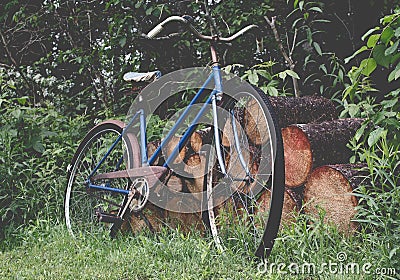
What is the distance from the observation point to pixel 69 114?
5219mm

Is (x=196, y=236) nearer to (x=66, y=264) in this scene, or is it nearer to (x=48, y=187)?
(x=66, y=264)

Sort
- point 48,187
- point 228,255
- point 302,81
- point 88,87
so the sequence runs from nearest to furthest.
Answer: point 228,255
point 48,187
point 302,81
point 88,87

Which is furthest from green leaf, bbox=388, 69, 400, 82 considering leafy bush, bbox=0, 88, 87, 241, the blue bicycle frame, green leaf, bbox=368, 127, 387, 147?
leafy bush, bbox=0, 88, 87, 241

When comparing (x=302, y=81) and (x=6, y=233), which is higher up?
(x=302, y=81)

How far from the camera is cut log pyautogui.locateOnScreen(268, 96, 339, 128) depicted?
303 cm

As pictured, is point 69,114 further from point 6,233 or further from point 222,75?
point 222,75

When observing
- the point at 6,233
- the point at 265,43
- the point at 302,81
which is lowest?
the point at 6,233

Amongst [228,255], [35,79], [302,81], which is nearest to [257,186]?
[228,255]

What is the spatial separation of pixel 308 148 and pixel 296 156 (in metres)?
0.09

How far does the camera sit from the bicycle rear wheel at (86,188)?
356 centimetres

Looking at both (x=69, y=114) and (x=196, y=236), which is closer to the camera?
(x=196, y=236)

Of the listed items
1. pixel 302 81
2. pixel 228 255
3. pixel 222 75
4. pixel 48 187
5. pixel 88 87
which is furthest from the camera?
pixel 88 87

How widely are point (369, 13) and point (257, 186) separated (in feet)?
6.95

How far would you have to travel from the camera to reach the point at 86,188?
362 cm
